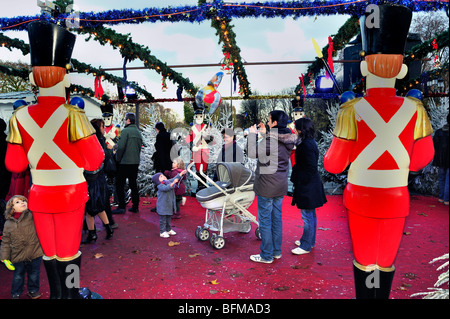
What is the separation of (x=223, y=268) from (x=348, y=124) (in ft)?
8.34

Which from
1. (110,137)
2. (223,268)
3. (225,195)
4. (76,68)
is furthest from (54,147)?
(76,68)

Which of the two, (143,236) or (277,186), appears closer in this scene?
(277,186)

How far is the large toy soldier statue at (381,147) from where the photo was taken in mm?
1815

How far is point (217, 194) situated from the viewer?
4387mm

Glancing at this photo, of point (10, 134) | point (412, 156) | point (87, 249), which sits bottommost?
point (87, 249)

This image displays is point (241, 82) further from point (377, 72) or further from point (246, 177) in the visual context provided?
point (377, 72)

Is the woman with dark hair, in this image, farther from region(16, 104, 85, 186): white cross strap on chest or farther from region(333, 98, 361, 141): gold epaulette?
region(333, 98, 361, 141): gold epaulette

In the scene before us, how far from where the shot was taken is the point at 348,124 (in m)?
1.95

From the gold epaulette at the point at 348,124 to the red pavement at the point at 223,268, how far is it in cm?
52

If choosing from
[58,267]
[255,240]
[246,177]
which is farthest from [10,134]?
[255,240]

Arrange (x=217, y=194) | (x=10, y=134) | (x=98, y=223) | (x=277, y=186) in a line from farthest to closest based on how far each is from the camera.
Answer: (x=98, y=223), (x=217, y=194), (x=277, y=186), (x=10, y=134)

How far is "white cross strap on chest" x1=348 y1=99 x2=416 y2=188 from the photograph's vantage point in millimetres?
1829

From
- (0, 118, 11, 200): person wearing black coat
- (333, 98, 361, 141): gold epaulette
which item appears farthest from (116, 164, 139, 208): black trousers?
(333, 98, 361, 141): gold epaulette
